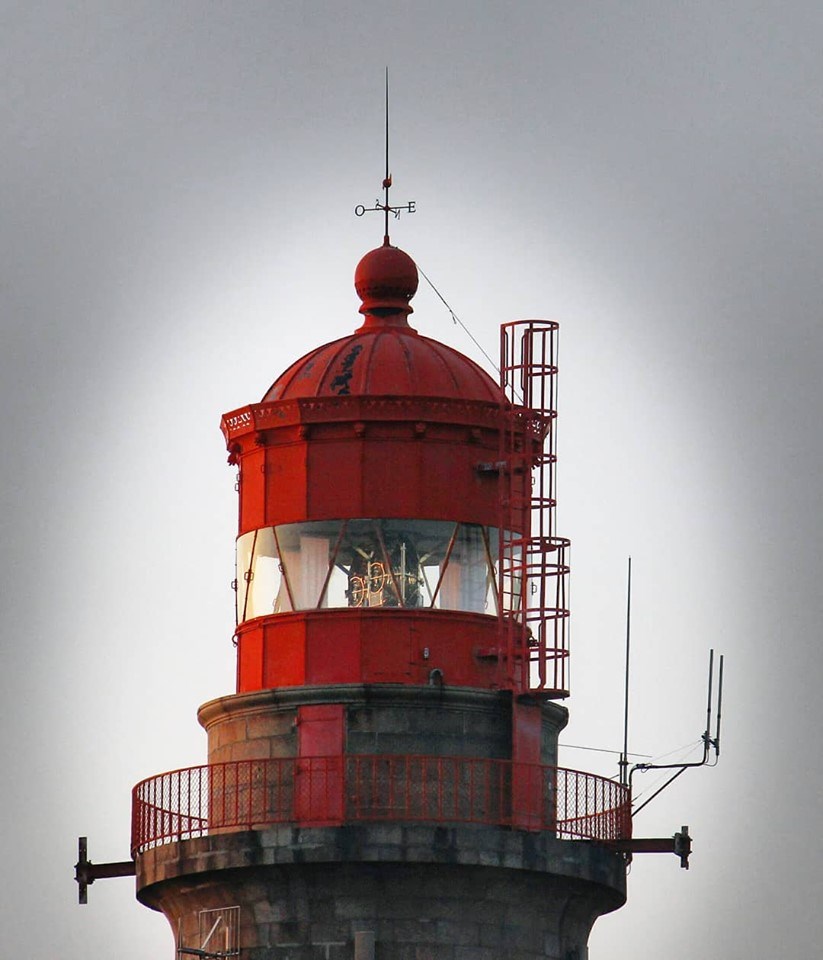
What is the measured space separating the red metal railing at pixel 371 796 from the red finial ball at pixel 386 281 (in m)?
6.93

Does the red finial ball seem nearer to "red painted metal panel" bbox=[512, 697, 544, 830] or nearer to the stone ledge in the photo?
"red painted metal panel" bbox=[512, 697, 544, 830]

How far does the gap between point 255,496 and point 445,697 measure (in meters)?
4.19

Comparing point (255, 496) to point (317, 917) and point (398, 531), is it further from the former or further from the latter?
point (317, 917)

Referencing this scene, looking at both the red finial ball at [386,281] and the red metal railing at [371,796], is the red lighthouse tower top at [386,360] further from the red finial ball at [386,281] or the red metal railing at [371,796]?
the red metal railing at [371,796]

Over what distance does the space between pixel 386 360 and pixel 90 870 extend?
318 inches

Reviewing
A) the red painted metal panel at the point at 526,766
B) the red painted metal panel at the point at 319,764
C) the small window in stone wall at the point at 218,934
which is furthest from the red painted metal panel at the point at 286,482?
the small window in stone wall at the point at 218,934

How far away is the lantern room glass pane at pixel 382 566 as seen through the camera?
5588 cm

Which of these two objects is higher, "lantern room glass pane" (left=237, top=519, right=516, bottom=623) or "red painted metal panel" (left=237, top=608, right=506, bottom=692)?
"lantern room glass pane" (left=237, top=519, right=516, bottom=623)

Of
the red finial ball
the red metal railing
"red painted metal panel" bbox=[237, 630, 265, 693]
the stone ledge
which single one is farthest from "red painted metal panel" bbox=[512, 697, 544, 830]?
the red finial ball

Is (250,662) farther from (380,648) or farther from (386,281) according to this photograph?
(386,281)

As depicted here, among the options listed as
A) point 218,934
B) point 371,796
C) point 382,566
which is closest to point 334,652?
point 382,566

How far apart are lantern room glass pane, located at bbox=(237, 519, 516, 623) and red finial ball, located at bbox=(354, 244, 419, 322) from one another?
360 centimetres

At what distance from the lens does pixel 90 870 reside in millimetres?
56812

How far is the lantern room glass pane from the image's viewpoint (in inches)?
2200
